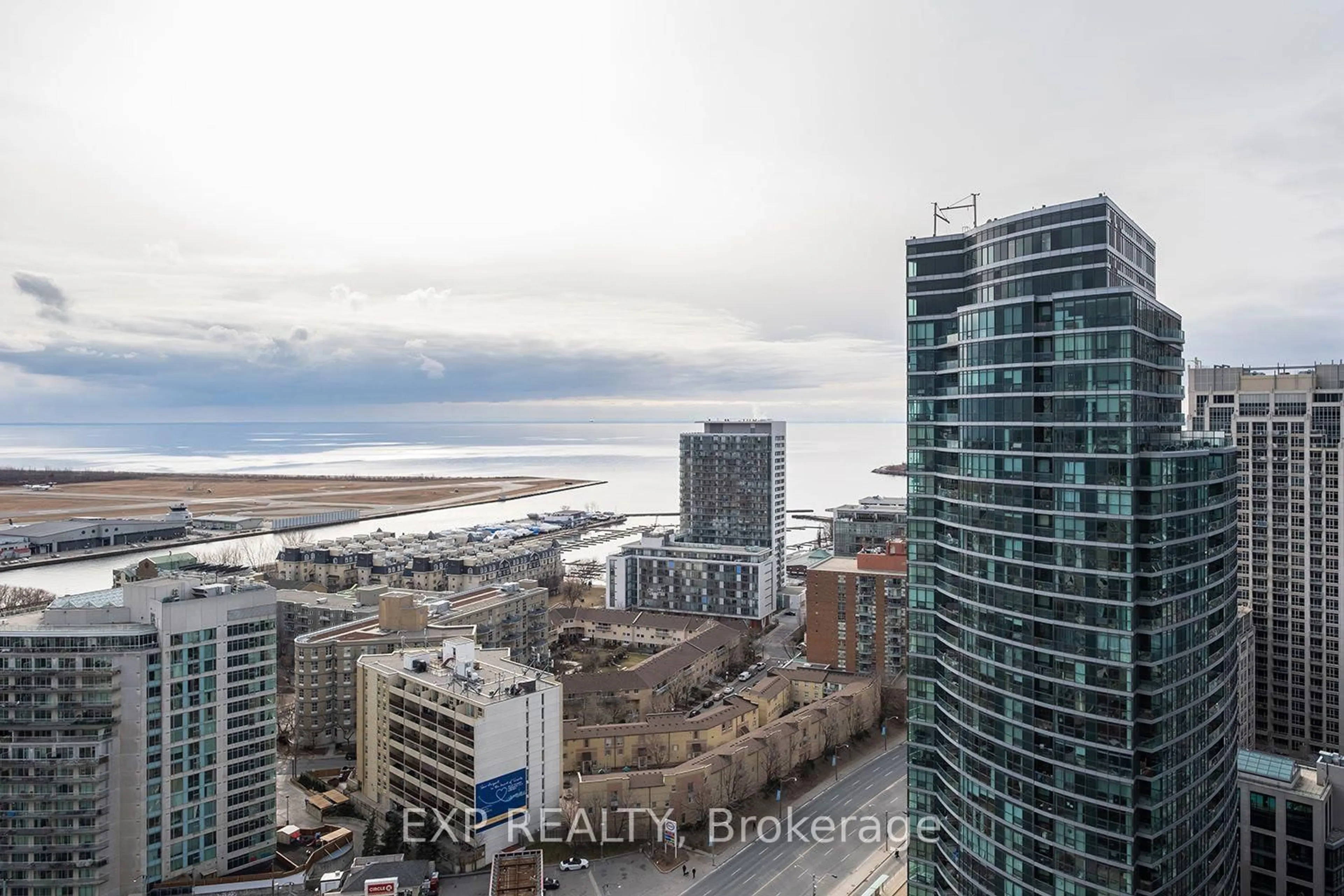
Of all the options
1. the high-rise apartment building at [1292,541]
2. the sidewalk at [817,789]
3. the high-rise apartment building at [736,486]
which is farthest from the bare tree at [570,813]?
the high-rise apartment building at [736,486]

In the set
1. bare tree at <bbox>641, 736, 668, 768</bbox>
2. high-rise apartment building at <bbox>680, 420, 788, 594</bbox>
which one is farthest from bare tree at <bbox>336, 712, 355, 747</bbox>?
high-rise apartment building at <bbox>680, 420, 788, 594</bbox>

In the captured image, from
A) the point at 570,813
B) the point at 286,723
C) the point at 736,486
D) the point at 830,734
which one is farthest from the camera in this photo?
the point at 736,486

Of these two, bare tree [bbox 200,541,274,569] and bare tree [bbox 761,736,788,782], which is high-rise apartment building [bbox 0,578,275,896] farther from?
bare tree [bbox 200,541,274,569]

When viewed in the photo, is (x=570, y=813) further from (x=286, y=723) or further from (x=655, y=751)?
(x=286, y=723)

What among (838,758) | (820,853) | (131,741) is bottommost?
(820,853)

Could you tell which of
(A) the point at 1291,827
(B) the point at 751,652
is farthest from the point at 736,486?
(A) the point at 1291,827

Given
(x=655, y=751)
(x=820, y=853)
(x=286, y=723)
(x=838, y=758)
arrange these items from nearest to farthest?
(x=820, y=853), (x=655, y=751), (x=838, y=758), (x=286, y=723)

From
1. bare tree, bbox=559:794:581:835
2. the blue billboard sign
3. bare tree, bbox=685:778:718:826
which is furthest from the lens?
bare tree, bbox=685:778:718:826
